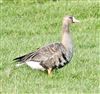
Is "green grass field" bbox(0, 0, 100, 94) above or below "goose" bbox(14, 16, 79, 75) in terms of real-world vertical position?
below

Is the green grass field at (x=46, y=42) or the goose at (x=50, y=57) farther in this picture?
the goose at (x=50, y=57)

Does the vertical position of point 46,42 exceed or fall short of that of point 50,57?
it falls short

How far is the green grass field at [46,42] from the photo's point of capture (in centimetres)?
948

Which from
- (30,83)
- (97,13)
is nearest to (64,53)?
(30,83)

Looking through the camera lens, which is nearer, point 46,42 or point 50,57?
point 50,57

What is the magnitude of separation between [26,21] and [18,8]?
1977mm

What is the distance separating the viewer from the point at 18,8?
20109mm

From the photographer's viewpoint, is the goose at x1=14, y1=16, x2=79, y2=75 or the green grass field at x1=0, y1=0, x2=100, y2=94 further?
the goose at x1=14, y1=16, x2=79, y2=75

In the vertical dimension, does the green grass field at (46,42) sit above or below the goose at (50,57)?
below

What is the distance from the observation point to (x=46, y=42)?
14.9 metres

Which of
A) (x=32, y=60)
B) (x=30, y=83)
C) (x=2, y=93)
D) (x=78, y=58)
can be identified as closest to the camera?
(x=2, y=93)

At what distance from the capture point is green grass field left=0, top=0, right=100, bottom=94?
948 cm

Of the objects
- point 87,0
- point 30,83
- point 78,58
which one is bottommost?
point 87,0

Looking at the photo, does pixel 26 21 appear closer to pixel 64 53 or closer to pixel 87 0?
pixel 87 0
